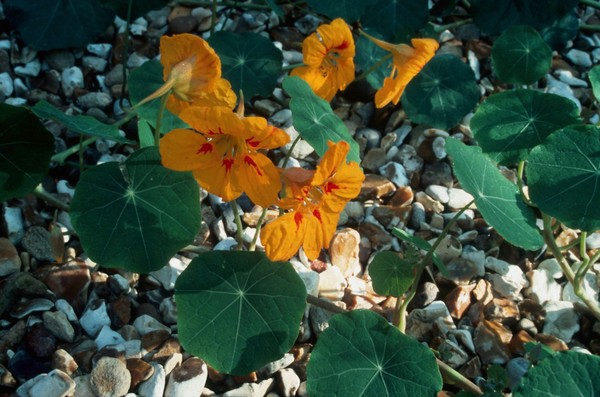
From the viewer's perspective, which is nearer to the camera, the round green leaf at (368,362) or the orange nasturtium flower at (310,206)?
the orange nasturtium flower at (310,206)

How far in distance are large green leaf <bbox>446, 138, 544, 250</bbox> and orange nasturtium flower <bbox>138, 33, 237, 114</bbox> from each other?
22.8 inches

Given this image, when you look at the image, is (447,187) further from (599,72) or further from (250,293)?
(250,293)

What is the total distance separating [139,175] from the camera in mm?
1786

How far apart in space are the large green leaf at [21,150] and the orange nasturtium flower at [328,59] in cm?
68

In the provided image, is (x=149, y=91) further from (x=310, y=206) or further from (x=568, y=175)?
(x=568, y=175)

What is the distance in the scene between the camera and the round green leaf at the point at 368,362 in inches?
63.5

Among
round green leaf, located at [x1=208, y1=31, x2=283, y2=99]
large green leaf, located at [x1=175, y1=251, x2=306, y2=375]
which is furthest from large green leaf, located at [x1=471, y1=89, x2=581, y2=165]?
large green leaf, located at [x1=175, y1=251, x2=306, y2=375]

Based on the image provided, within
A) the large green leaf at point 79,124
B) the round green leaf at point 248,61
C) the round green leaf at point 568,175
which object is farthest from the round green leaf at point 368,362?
the round green leaf at point 248,61

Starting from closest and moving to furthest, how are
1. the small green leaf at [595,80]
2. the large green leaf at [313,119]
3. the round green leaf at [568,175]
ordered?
the large green leaf at [313,119]
the round green leaf at [568,175]
the small green leaf at [595,80]

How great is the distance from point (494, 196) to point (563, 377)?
515mm

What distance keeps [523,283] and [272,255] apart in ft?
2.89

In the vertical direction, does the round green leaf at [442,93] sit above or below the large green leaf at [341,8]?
below

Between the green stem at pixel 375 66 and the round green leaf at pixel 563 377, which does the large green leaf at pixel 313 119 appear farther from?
the round green leaf at pixel 563 377

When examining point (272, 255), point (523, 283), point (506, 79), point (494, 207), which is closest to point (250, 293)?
point (272, 255)
